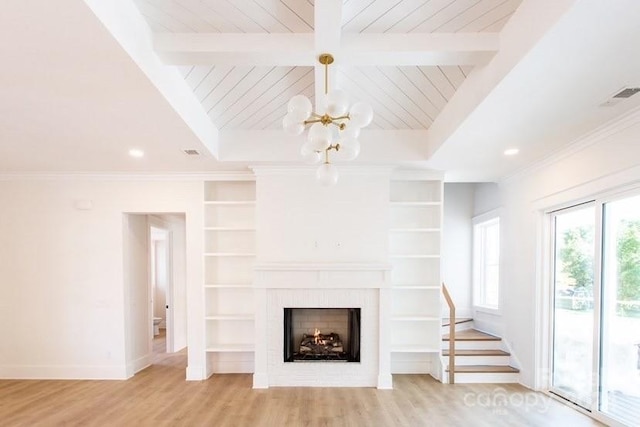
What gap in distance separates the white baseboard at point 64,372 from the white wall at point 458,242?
204 inches

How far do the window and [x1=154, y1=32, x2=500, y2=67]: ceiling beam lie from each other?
4.08m

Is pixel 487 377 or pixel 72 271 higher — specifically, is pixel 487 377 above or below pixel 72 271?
below

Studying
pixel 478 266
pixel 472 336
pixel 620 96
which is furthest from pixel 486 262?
pixel 620 96

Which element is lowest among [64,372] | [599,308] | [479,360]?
[64,372]

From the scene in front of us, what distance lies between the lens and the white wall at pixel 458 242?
6.78 m

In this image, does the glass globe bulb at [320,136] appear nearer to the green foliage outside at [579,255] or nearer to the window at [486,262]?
the green foliage outside at [579,255]

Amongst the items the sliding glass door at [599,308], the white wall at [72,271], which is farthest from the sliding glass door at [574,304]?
the white wall at [72,271]

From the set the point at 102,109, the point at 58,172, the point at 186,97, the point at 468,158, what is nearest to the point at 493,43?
the point at 468,158

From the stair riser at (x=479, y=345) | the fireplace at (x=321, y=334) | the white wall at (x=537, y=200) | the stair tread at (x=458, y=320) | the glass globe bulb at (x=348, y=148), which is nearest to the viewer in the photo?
the glass globe bulb at (x=348, y=148)

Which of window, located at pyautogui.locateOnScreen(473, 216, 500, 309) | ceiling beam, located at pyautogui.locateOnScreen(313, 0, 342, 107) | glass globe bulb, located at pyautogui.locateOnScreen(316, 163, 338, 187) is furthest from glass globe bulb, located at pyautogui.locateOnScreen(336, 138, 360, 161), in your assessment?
window, located at pyautogui.locateOnScreen(473, 216, 500, 309)

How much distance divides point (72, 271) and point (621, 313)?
6236 millimetres

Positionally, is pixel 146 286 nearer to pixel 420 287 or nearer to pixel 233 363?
pixel 233 363

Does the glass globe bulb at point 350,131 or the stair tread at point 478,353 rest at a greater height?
the glass globe bulb at point 350,131

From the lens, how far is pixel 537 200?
186 inches
